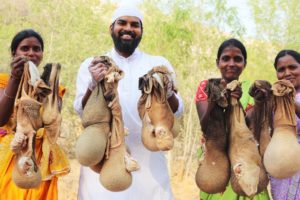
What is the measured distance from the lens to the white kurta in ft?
10.2

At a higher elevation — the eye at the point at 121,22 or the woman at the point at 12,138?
the eye at the point at 121,22

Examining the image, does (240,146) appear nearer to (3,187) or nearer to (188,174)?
(3,187)

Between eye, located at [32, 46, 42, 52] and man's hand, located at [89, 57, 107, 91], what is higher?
eye, located at [32, 46, 42, 52]

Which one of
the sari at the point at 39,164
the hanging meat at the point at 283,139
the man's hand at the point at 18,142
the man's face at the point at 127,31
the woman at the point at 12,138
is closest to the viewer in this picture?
the hanging meat at the point at 283,139

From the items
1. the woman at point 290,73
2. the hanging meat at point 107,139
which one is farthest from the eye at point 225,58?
the hanging meat at point 107,139

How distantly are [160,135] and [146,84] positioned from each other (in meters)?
0.29

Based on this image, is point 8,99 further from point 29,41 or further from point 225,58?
point 225,58

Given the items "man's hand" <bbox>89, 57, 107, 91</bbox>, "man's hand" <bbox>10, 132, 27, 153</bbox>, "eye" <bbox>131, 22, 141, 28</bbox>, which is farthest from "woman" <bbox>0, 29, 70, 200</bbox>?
"eye" <bbox>131, 22, 141, 28</bbox>

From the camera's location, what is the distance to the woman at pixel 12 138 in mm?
2443

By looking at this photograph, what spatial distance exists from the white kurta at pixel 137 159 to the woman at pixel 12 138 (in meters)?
0.24

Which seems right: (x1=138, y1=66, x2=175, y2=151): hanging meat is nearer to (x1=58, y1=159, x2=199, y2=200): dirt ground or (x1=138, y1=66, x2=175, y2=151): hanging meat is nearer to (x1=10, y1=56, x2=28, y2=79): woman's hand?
(x1=10, y1=56, x2=28, y2=79): woman's hand

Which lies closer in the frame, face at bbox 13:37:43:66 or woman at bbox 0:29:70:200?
woman at bbox 0:29:70:200

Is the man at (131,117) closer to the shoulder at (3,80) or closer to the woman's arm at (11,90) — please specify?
the shoulder at (3,80)

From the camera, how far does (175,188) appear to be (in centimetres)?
1120
